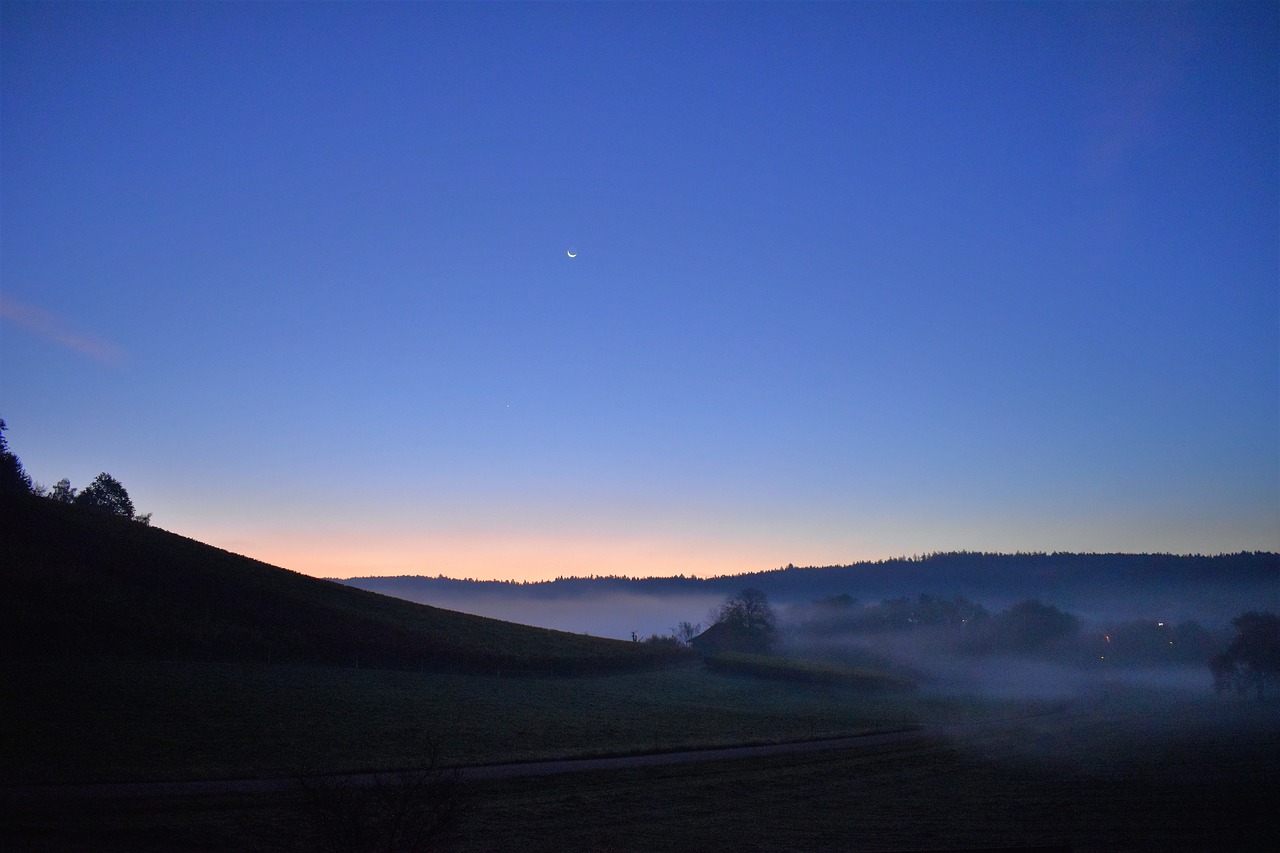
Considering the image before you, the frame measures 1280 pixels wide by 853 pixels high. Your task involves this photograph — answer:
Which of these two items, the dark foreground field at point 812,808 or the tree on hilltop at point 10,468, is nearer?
the dark foreground field at point 812,808

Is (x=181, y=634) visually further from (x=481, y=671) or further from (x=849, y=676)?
(x=849, y=676)

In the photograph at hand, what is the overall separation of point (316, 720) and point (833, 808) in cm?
1970

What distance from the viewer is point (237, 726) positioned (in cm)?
2608

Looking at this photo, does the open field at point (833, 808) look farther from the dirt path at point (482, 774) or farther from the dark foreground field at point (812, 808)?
the dirt path at point (482, 774)

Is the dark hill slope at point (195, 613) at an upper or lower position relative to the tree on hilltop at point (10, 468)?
lower

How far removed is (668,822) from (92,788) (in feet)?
41.6

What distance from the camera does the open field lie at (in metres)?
14.1

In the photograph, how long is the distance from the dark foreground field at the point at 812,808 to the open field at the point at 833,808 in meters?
0.05

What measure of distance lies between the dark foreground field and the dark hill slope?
26178mm

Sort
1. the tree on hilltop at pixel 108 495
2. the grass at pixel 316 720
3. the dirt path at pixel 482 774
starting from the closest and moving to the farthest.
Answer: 1. the dirt path at pixel 482 774
2. the grass at pixel 316 720
3. the tree on hilltop at pixel 108 495

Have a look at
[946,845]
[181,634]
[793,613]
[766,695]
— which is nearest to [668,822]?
[946,845]

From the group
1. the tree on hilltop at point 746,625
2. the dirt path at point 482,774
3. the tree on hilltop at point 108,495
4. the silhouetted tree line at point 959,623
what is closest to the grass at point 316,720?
the dirt path at point 482,774

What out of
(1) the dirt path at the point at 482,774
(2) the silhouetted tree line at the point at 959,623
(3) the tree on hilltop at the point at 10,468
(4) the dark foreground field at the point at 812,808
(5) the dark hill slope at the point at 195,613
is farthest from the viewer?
(2) the silhouetted tree line at the point at 959,623

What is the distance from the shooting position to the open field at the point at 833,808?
14.1 metres
